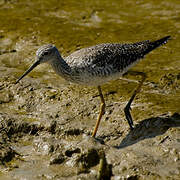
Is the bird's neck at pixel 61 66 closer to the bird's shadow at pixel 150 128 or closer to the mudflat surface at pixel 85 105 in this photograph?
the mudflat surface at pixel 85 105

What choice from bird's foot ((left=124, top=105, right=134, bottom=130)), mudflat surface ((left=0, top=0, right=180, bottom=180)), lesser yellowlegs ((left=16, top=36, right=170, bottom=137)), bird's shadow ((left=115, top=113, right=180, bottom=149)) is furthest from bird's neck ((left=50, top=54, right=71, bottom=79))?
bird's shadow ((left=115, top=113, right=180, bottom=149))

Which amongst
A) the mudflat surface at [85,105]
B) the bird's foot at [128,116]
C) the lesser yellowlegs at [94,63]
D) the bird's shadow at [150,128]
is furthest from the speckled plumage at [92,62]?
the bird's shadow at [150,128]

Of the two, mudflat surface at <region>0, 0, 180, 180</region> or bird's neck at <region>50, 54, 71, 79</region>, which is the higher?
bird's neck at <region>50, 54, 71, 79</region>

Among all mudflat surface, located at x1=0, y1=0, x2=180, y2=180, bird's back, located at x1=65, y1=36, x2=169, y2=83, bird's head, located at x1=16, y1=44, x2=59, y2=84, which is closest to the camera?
mudflat surface, located at x1=0, y1=0, x2=180, y2=180

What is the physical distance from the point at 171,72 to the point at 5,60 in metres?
3.56

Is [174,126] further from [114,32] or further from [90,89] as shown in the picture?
[114,32]

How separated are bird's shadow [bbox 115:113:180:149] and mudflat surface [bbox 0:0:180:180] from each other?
0.02m

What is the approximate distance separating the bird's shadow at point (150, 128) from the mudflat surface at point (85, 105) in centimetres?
2

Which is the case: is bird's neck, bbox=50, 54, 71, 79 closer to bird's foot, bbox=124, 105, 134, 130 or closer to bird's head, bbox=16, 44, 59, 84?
bird's head, bbox=16, 44, 59, 84

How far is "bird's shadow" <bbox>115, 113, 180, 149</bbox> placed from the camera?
7160mm

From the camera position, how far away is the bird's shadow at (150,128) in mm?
7160

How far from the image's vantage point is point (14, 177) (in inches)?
275

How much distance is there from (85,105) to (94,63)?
108 cm

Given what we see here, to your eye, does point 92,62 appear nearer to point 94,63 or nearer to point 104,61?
point 94,63
